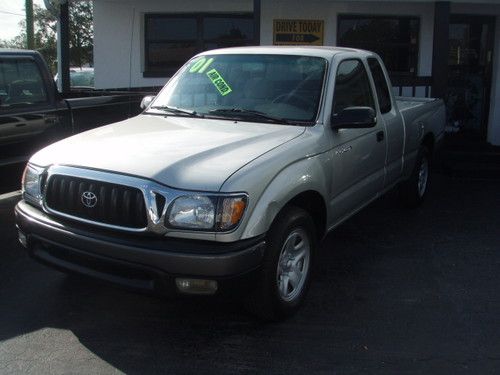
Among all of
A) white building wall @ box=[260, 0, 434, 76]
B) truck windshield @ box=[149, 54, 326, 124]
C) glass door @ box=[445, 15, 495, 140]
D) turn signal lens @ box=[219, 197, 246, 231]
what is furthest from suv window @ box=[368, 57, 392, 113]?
glass door @ box=[445, 15, 495, 140]

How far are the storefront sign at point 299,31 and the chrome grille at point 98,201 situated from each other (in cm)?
767

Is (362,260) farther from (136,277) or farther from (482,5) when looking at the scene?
(482,5)

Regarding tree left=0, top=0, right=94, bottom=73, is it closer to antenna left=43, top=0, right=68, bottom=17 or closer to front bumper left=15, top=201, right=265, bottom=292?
antenna left=43, top=0, right=68, bottom=17

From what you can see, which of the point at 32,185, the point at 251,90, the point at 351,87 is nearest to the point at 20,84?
the point at 32,185

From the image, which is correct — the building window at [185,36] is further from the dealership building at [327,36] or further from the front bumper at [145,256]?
the front bumper at [145,256]

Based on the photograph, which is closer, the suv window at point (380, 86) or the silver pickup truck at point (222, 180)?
the silver pickup truck at point (222, 180)

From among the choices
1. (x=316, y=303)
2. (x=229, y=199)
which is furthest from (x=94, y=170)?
(x=316, y=303)

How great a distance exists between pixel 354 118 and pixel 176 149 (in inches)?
54.7

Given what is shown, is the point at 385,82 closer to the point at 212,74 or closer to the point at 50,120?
the point at 212,74

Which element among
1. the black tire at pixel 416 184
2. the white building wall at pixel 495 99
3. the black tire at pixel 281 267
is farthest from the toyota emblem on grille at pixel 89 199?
the white building wall at pixel 495 99

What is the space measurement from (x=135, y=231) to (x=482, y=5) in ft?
29.6

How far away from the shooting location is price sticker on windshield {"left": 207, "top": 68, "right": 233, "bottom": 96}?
4.86 m

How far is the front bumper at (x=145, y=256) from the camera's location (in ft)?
10.9

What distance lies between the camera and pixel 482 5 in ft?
34.0
